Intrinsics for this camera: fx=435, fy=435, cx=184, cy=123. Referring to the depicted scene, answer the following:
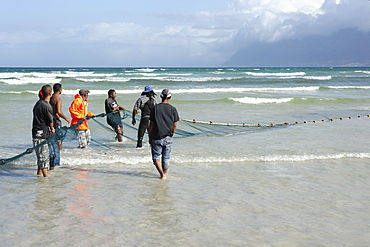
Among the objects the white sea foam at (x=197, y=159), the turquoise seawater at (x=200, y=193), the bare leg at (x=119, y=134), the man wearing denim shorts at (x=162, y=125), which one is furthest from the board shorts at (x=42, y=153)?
the bare leg at (x=119, y=134)

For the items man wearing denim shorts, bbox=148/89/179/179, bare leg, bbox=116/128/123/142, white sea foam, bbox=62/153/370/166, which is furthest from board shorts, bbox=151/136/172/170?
bare leg, bbox=116/128/123/142

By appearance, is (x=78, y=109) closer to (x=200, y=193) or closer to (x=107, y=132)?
(x=107, y=132)

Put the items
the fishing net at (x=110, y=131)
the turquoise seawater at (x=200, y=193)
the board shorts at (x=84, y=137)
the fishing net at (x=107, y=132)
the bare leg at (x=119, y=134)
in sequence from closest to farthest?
the turquoise seawater at (x=200, y=193) < the fishing net at (x=107, y=132) < the fishing net at (x=110, y=131) < the board shorts at (x=84, y=137) < the bare leg at (x=119, y=134)

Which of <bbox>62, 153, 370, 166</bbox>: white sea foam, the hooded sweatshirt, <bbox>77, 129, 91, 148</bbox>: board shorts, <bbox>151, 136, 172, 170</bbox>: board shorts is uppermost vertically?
the hooded sweatshirt

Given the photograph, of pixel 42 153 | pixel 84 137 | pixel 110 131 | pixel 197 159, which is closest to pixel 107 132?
pixel 110 131

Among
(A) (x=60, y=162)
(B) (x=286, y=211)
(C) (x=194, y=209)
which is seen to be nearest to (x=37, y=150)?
(A) (x=60, y=162)

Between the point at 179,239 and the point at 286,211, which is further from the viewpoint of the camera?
the point at 286,211

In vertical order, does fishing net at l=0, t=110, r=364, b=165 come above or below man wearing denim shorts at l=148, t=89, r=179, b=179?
below

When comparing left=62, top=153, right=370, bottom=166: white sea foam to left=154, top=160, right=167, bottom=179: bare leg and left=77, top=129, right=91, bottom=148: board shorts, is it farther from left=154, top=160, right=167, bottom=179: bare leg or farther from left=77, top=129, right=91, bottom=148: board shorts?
left=154, top=160, right=167, bottom=179: bare leg

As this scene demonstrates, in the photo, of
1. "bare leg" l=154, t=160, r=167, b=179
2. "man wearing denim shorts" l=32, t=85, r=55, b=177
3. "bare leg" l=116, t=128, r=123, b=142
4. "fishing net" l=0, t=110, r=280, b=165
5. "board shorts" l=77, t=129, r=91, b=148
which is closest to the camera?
"man wearing denim shorts" l=32, t=85, r=55, b=177

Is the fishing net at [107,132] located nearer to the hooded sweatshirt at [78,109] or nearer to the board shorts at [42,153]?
the board shorts at [42,153]

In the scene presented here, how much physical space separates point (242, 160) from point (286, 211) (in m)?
2.96

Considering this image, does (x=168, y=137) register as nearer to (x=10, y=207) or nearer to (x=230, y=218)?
(x=230, y=218)

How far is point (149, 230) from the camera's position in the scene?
4.69m
